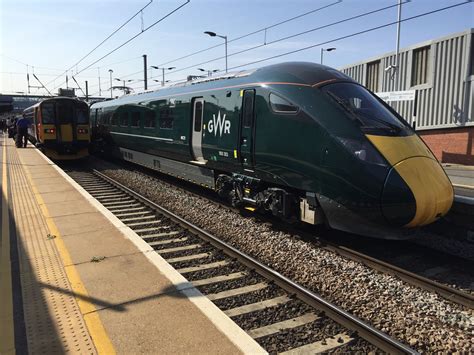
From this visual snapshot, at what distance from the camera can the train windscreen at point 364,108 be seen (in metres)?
6.10

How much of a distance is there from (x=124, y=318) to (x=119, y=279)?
3.48 feet

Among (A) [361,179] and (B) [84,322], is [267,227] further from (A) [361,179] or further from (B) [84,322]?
(B) [84,322]

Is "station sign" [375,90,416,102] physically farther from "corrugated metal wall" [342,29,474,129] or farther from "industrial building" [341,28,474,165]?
"corrugated metal wall" [342,29,474,129]

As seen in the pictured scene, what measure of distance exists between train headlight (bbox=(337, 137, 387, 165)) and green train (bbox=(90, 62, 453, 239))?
13 mm

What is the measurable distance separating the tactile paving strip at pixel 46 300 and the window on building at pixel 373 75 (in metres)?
24.0

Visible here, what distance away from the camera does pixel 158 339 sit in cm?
367

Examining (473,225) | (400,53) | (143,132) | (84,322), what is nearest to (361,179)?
(473,225)

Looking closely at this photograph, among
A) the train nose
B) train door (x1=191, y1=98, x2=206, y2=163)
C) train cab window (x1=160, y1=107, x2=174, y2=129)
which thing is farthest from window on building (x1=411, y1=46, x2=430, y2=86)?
the train nose

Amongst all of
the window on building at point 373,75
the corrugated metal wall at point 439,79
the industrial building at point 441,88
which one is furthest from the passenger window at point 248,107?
the window on building at point 373,75

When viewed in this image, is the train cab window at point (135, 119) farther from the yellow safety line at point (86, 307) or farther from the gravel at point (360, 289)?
the yellow safety line at point (86, 307)

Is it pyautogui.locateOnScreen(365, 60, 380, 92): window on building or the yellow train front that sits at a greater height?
pyautogui.locateOnScreen(365, 60, 380, 92): window on building

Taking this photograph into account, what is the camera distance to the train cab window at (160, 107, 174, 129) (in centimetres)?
1149

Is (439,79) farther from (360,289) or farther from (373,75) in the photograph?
(360,289)

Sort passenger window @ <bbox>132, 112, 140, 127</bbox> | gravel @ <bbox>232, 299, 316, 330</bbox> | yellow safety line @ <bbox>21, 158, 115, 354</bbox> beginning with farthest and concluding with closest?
passenger window @ <bbox>132, 112, 140, 127</bbox> → gravel @ <bbox>232, 299, 316, 330</bbox> → yellow safety line @ <bbox>21, 158, 115, 354</bbox>
